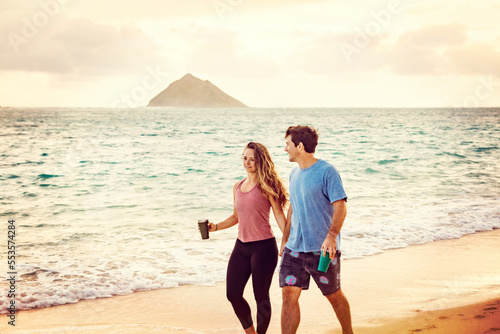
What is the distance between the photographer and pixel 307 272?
3.41 m

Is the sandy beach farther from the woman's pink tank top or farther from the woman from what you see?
the woman's pink tank top

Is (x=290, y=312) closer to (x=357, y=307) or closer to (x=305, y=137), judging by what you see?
(x=305, y=137)

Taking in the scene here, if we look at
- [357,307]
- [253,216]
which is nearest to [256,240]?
[253,216]

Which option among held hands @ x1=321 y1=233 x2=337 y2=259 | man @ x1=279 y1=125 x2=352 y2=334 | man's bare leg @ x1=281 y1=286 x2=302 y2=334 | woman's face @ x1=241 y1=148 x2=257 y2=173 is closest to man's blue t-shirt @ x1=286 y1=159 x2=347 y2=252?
man @ x1=279 y1=125 x2=352 y2=334

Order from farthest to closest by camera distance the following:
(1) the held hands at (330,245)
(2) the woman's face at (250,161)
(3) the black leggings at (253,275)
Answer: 1. (2) the woman's face at (250,161)
2. (3) the black leggings at (253,275)
3. (1) the held hands at (330,245)

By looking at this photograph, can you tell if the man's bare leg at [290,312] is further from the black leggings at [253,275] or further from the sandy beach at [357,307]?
the sandy beach at [357,307]

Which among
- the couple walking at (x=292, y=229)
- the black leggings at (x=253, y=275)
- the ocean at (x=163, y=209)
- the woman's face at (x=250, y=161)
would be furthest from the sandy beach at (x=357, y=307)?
the woman's face at (x=250, y=161)

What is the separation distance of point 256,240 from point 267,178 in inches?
20.7

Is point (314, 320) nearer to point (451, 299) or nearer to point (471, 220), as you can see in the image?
point (451, 299)

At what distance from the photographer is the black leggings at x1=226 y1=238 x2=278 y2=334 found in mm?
3652

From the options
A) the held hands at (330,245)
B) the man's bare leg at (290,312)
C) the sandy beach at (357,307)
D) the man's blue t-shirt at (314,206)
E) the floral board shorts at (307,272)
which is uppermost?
the man's blue t-shirt at (314,206)

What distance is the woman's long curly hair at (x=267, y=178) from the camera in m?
3.72

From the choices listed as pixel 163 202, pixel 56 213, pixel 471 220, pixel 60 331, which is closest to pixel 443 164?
pixel 471 220

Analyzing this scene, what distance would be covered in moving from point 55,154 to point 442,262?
23146 mm
